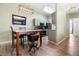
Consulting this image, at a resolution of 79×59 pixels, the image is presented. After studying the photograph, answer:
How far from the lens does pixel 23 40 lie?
1.79 metres

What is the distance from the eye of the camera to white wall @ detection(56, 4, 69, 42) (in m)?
1.84

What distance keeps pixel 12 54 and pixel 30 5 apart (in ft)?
3.05

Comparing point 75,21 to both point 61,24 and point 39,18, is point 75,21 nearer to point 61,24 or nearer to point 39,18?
point 61,24

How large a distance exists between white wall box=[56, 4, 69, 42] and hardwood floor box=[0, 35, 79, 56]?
4.5 inches

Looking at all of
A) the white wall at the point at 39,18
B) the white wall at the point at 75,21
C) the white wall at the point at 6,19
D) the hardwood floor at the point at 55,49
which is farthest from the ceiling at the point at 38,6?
the hardwood floor at the point at 55,49

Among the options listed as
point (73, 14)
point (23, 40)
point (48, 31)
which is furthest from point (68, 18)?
point (23, 40)

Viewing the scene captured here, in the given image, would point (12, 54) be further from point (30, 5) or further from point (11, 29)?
point (30, 5)

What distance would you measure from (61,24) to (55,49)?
0.47 meters

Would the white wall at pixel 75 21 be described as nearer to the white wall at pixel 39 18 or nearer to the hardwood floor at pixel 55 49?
the hardwood floor at pixel 55 49

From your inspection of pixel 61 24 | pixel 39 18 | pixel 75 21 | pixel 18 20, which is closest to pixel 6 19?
pixel 18 20

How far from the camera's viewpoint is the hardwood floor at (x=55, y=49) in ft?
5.92

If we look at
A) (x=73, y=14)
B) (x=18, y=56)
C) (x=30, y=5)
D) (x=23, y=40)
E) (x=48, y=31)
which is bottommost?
(x=18, y=56)

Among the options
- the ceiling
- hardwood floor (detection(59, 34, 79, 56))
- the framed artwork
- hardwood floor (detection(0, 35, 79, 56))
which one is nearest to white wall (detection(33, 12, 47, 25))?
the ceiling

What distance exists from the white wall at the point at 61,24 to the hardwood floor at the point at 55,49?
11cm
